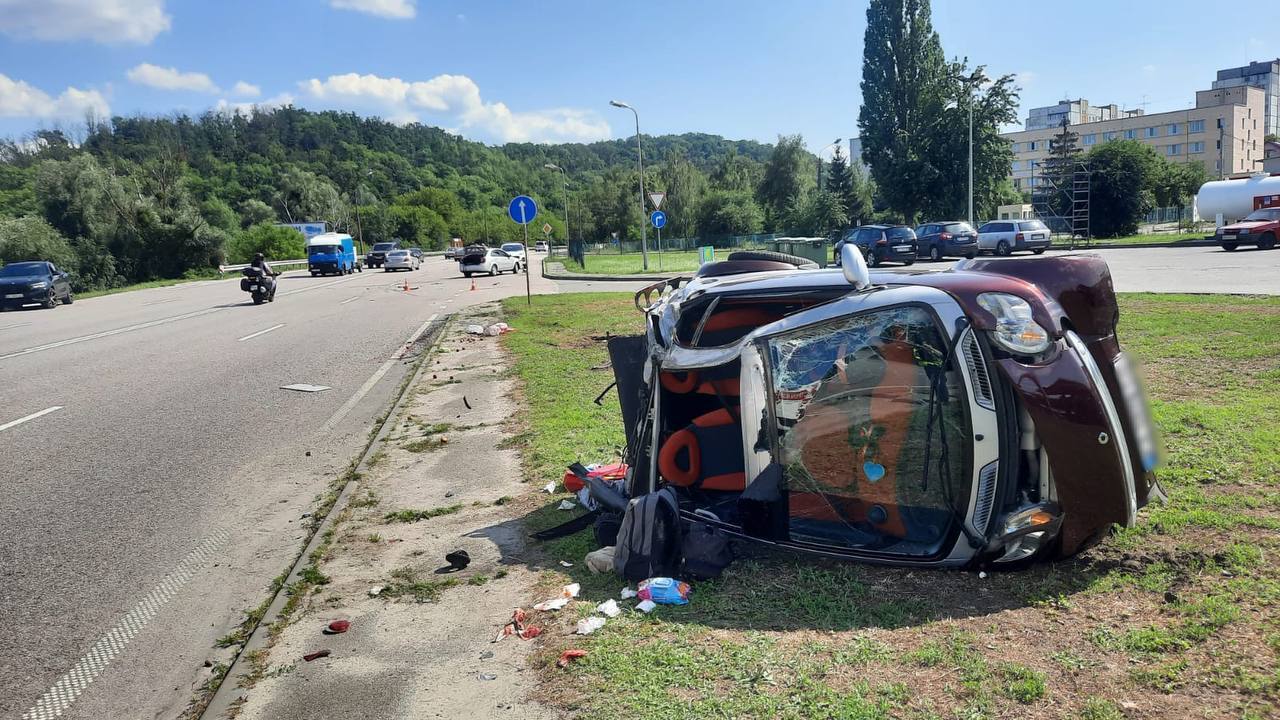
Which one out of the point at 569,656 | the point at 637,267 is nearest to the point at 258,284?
the point at 637,267

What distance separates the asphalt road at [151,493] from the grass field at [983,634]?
1884 mm

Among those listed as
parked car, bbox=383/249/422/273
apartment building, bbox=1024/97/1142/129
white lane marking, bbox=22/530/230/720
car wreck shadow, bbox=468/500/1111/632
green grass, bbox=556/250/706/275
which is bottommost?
white lane marking, bbox=22/530/230/720

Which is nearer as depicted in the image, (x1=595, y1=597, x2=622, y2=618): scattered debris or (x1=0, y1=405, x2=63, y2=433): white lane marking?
(x1=595, y1=597, x2=622, y2=618): scattered debris

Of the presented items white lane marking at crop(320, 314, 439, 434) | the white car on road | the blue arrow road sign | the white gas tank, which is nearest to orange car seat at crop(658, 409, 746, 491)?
white lane marking at crop(320, 314, 439, 434)

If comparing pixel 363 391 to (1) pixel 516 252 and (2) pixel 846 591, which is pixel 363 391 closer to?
(2) pixel 846 591

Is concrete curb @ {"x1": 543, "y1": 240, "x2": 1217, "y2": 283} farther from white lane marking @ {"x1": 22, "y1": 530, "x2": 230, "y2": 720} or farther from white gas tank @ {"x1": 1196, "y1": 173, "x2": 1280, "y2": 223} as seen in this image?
white lane marking @ {"x1": 22, "y1": 530, "x2": 230, "y2": 720}

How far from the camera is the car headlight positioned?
11.3ft

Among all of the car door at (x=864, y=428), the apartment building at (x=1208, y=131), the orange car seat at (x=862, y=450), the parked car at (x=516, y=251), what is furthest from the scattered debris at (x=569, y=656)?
the apartment building at (x=1208, y=131)

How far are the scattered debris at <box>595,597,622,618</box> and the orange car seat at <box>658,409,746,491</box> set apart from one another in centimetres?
99

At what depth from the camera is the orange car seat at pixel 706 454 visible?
4625 mm

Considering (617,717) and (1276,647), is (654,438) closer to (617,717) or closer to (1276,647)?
(617,717)

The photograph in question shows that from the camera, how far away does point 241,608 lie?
14.4 feet

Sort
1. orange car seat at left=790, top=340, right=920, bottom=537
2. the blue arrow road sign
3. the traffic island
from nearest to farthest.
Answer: the traffic island, orange car seat at left=790, top=340, right=920, bottom=537, the blue arrow road sign

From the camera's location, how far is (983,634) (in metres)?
3.24
